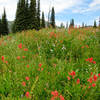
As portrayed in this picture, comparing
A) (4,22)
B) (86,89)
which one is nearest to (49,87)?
(86,89)

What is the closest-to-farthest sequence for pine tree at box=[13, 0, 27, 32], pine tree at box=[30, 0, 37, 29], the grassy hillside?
the grassy hillside
pine tree at box=[30, 0, 37, 29]
pine tree at box=[13, 0, 27, 32]

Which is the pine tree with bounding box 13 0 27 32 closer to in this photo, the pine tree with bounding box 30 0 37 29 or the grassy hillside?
the pine tree with bounding box 30 0 37 29

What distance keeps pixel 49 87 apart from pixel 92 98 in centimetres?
86

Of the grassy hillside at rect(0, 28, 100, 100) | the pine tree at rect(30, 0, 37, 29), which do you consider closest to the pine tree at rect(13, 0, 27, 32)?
the pine tree at rect(30, 0, 37, 29)

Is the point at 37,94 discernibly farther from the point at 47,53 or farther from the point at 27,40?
the point at 27,40

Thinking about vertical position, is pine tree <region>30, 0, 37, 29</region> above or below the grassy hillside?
above

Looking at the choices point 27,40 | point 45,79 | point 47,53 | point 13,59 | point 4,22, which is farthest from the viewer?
point 4,22

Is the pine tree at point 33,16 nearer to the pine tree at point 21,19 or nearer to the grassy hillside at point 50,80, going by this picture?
the pine tree at point 21,19

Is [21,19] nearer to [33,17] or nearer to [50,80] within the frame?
[33,17]

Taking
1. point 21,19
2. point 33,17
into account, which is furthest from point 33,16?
point 21,19

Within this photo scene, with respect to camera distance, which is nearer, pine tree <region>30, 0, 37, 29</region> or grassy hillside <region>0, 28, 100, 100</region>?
grassy hillside <region>0, 28, 100, 100</region>

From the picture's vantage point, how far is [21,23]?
4531 centimetres

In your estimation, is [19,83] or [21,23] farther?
[21,23]

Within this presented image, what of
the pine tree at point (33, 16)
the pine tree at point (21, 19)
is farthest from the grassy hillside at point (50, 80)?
the pine tree at point (21, 19)
